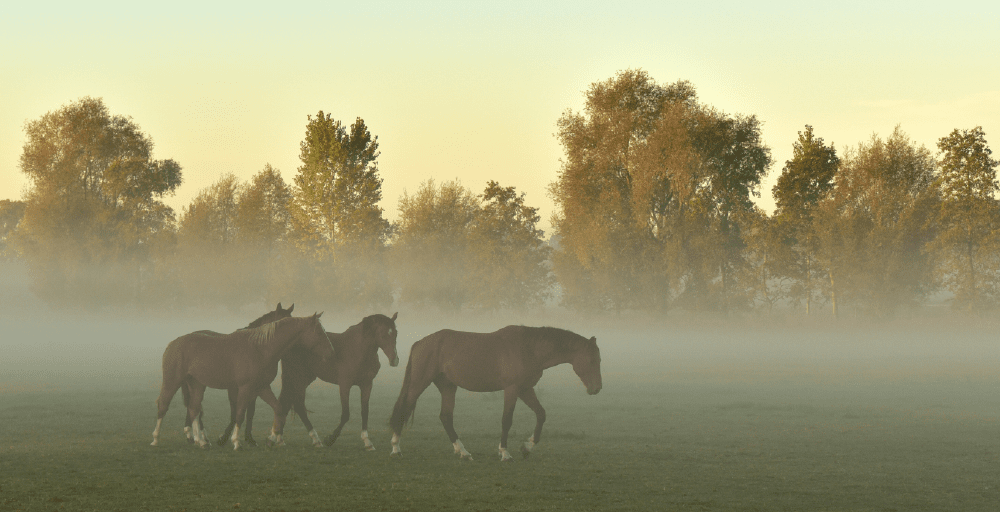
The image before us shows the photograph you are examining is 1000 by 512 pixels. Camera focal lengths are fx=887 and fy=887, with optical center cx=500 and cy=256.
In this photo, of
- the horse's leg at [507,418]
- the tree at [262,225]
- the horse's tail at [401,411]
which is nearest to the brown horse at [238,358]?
the horse's tail at [401,411]

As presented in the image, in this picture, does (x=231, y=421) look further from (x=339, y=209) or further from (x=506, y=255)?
(x=506, y=255)

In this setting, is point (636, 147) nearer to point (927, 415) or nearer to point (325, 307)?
point (325, 307)

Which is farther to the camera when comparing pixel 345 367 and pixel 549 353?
pixel 345 367

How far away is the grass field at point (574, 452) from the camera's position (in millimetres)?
10859

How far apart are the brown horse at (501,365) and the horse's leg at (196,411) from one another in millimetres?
3290

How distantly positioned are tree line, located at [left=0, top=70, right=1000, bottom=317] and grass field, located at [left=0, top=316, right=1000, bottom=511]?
969 inches

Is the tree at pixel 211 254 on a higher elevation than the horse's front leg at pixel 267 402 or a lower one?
higher

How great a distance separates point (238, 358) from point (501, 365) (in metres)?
4.44

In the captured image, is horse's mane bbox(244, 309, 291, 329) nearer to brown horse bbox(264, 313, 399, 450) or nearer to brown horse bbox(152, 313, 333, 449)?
brown horse bbox(152, 313, 333, 449)

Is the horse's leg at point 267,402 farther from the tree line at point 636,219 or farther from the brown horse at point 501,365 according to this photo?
the tree line at point 636,219

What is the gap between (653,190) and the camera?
56500 mm

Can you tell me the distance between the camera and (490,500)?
35.1 ft

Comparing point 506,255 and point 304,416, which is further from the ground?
point 506,255

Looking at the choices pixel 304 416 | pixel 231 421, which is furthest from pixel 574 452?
pixel 231 421
